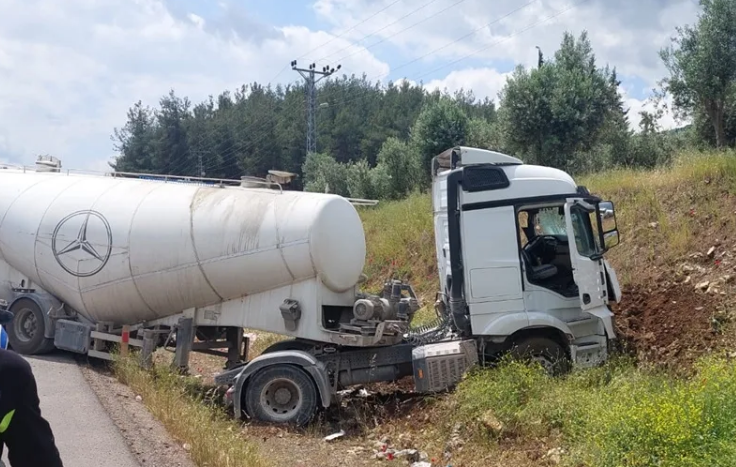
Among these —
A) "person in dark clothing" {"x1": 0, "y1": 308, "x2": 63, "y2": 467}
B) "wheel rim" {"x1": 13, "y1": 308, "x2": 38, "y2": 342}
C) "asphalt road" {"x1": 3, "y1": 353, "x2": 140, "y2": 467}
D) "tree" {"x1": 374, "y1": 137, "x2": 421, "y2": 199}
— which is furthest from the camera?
"tree" {"x1": 374, "y1": 137, "x2": 421, "y2": 199}

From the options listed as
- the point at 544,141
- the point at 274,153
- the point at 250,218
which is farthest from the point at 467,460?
the point at 274,153

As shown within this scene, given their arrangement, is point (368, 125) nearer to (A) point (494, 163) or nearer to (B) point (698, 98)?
(B) point (698, 98)

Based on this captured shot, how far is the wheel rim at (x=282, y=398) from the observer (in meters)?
8.31

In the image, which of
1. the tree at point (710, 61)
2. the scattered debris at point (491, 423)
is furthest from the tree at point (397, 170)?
the scattered debris at point (491, 423)

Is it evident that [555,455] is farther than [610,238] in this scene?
No

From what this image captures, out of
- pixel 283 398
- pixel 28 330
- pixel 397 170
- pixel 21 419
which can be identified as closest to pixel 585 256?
pixel 283 398

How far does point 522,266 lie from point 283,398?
3.24 metres

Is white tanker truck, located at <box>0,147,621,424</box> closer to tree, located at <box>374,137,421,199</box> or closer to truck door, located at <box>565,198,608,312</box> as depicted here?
truck door, located at <box>565,198,608,312</box>

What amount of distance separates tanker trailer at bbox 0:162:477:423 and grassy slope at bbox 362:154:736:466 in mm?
1123

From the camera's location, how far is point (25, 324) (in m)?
10.8

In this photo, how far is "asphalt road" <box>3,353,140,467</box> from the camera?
19.7ft

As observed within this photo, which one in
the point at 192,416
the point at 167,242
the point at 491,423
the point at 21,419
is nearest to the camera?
the point at 21,419

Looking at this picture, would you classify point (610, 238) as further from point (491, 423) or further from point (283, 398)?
point (283, 398)

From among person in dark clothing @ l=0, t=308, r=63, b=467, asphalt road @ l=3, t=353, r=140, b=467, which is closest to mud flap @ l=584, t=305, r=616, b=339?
asphalt road @ l=3, t=353, r=140, b=467
